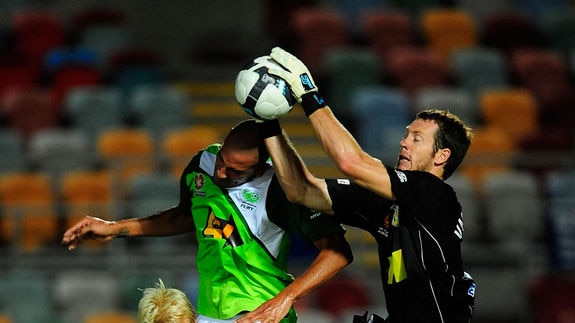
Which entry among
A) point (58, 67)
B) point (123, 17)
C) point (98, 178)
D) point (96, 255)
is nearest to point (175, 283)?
point (96, 255)

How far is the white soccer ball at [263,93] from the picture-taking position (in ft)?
13.9

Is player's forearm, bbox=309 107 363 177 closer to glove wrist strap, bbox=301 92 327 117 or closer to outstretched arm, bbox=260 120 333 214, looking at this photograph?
glove wrist strap, bbox=301 92 327 117

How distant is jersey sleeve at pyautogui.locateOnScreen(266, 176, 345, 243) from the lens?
4.57m

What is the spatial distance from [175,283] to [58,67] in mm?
3767

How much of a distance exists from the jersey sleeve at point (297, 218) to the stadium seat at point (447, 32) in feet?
25.8

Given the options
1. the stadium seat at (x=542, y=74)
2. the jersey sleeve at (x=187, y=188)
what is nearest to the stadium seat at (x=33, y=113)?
the stadium seat at (x=542, y=74)

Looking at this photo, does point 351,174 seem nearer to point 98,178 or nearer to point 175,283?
point 175,283

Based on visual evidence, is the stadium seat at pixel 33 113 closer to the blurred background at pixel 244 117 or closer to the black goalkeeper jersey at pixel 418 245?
the blurred background at pixel 244 117

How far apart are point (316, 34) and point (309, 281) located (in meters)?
7.71

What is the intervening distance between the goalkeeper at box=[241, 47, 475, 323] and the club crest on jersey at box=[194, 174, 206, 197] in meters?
0.45

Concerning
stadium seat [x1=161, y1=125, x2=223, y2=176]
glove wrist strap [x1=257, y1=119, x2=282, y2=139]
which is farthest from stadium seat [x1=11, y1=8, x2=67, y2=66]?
glove wrist strap [x1=257, y1=119, x2=282, y2=139]

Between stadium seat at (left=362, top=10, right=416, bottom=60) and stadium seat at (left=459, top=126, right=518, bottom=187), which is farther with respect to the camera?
stadium seat at (left=362, top=10, right=416, bottom=60)

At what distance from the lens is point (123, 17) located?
13.2 meters

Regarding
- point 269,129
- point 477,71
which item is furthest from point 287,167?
point 477,71
